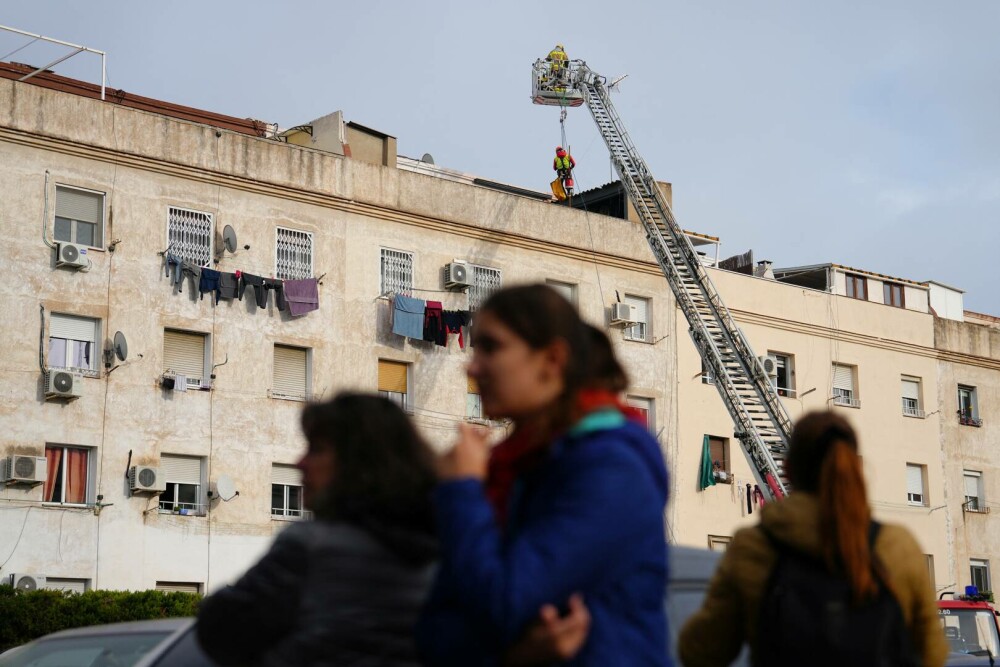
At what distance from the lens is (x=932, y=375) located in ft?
145

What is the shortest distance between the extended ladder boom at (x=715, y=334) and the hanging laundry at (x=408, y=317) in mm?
6551

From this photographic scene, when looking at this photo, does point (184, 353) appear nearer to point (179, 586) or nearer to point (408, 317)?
point (179, 586)

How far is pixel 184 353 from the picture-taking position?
30.3m

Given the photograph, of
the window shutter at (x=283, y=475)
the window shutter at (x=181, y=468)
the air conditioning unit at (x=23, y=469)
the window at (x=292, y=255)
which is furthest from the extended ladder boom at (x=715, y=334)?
the air conditioning unit at (x=23, y=469)

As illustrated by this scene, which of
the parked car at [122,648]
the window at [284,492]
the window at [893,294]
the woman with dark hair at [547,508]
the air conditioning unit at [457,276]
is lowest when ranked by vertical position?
the parked car at [122,648]

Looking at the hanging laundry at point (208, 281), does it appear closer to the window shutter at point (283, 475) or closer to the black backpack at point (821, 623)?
the window shutter at point (283, 475)

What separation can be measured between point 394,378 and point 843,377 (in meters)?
14.9

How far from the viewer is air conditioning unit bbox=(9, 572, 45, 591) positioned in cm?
2684

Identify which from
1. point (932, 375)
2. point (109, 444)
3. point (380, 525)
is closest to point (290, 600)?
point (380, 525)

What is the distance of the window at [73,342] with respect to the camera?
2869 centimetres

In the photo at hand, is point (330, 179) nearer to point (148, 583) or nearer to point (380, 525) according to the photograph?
point (148, 583)

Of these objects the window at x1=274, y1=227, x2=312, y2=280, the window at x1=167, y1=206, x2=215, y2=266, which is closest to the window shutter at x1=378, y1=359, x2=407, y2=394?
the window at x1=274, y1=227, x2=312, y2=280

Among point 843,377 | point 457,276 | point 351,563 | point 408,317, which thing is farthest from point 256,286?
point 351,563

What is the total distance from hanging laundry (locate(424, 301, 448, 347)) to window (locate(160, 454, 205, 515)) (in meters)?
6.02
